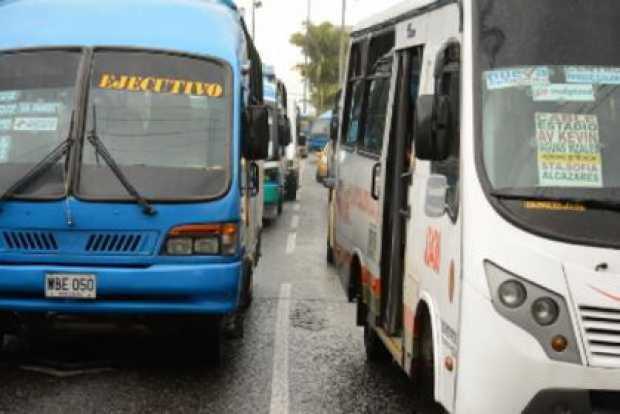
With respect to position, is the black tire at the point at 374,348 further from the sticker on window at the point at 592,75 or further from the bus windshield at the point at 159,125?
the sticker on window at the point at 592,75

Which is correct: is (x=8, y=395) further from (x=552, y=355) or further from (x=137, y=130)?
(x=552, y=355)

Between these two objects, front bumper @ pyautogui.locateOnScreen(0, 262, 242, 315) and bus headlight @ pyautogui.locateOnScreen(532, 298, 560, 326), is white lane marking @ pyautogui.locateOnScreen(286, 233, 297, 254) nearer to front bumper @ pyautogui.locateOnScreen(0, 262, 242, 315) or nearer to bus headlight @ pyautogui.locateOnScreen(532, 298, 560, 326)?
front bumper @ pyautogui.locateOnScreen(0, 262, 242, 315)

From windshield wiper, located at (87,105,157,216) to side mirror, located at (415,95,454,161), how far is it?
2609mm

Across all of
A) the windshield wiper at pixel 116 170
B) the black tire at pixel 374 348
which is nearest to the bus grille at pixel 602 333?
the windshield wiper at pixel 116 170

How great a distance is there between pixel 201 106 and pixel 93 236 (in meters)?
1.22

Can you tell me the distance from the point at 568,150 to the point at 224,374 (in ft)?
12.4

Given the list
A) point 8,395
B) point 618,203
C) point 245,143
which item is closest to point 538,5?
point 618,203

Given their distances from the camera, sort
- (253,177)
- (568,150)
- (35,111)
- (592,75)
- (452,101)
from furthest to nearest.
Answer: (253,177)
(35,111)
(452,101)
(592,75)
(568,150)

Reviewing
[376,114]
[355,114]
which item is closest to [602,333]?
[376,114]

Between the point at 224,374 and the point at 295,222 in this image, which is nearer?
the point at 224,374

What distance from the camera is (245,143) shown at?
8039 mm

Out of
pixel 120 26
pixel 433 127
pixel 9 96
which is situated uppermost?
pixel 120 26

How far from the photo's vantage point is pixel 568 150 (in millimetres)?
5109

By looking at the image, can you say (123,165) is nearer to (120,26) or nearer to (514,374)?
(120,26)
